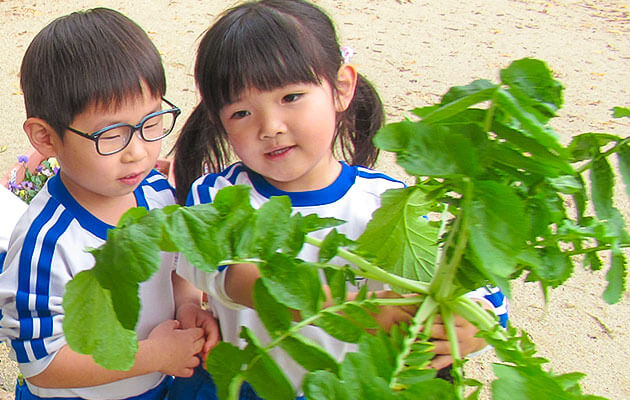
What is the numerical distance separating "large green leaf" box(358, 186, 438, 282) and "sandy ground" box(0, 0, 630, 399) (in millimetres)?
1468

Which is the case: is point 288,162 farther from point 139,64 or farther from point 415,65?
point 415,65

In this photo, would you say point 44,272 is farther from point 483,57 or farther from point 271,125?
point 483,57

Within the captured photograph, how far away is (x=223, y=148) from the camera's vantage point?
156cm

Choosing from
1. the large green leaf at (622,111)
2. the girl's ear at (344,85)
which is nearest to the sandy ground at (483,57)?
the girl's ear at (344,85)

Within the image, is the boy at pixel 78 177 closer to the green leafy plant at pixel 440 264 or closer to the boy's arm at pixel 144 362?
the boy's arm at pixel 144 362

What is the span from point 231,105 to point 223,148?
369 millimetres

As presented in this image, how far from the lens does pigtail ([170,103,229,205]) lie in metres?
1.54

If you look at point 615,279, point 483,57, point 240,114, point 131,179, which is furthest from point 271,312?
point 483,57


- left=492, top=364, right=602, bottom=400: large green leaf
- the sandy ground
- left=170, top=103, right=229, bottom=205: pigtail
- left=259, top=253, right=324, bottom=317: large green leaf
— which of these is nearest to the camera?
left=492, top=364, right=602, bottom=400: large green leaf

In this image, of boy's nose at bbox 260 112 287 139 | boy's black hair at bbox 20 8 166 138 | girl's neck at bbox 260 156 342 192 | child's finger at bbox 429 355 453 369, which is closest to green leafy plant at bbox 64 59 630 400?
child's finger at bbox 429 355 453 369

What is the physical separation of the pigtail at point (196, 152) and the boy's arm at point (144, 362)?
0.36 metres

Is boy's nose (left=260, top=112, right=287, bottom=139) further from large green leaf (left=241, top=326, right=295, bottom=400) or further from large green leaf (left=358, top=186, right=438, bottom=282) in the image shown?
large green leaf (left=241, top=326, right=295, bottom=400)

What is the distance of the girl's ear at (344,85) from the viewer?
133cm

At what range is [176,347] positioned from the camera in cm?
128
